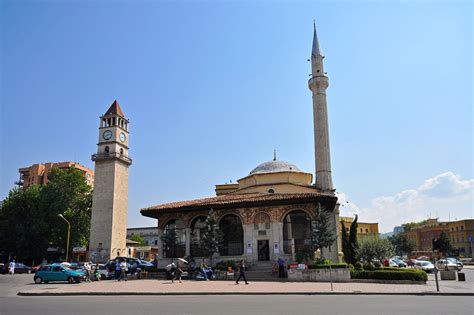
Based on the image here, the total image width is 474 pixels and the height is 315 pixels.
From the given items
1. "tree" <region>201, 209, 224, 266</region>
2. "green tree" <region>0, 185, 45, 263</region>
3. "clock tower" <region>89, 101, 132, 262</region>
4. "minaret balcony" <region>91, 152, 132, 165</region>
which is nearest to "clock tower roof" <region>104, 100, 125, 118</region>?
"clock tower" <region>89, 101, 132, 262</region>

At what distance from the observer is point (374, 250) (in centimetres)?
2667

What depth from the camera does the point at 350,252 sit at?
92.1ft

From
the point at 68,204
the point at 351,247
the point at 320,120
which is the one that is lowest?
the point at 351,247

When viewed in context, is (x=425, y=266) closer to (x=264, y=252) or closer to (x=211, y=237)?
(x=264, y=252)

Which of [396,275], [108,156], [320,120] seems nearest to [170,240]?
[396,275]

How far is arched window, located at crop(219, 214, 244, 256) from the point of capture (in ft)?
96.4

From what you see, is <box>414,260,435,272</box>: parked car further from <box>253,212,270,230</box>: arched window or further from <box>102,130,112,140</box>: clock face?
<box>102,130,112,140</box>: clock face

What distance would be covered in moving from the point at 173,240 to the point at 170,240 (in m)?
0.22

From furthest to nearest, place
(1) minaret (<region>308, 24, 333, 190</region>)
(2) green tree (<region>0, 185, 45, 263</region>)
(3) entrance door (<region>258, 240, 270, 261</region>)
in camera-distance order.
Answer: (2) green tree (<region>0, 185, 45, 263</region>)
(1) minaret (<region>308, 24, 333, 190</region>)
(3) entrance door (<region>258, 240, 270, 261</region>)

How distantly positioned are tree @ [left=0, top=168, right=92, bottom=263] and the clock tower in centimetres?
437

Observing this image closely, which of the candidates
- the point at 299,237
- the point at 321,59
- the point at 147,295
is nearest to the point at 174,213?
the point at 299,237

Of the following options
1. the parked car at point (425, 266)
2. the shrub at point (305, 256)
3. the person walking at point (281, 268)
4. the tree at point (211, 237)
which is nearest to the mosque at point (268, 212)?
the shrub at point (305, 256)

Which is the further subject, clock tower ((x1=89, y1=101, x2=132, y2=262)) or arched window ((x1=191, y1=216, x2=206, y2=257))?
clock tower ((x1=89, y1=101, x2=132, y2=262))

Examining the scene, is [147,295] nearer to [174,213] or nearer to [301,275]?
[301,275]
